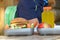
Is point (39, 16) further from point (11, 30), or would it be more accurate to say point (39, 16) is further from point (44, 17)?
point (11, 30)

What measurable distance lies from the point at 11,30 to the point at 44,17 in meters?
0.25

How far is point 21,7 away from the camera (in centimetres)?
193

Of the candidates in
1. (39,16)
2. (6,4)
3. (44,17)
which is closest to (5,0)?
(6,4)

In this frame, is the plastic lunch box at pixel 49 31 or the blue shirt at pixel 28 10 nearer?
the plastic lunch box at pixel 49 31

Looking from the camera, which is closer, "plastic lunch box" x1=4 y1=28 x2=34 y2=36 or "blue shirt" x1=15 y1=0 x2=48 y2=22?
"plastic lunch box" x1=4 y1=28 x2=34 y2=36

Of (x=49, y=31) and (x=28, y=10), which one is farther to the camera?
(x=28, y=10)

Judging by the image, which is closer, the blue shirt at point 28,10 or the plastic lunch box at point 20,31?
the plastic lunch box at point 20,31

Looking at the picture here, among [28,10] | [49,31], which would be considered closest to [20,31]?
[49,31]

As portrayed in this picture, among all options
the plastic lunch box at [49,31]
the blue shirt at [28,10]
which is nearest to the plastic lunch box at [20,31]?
the plastic lunch box at [49,31]

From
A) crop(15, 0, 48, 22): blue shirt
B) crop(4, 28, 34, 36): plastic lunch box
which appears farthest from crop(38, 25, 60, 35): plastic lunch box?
crop(15, 0, 48, 22): blue shirt

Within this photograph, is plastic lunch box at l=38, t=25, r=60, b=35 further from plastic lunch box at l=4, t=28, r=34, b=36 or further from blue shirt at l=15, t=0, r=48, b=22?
blue shirt at l=15, t=0, r=48, b=22

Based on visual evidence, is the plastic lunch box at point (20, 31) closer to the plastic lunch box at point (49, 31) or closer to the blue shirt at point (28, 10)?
the plastic lunch box at point (49, 31)

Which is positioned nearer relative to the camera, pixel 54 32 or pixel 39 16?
pixel 54 32

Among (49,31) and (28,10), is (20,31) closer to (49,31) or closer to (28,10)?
(49,31)
